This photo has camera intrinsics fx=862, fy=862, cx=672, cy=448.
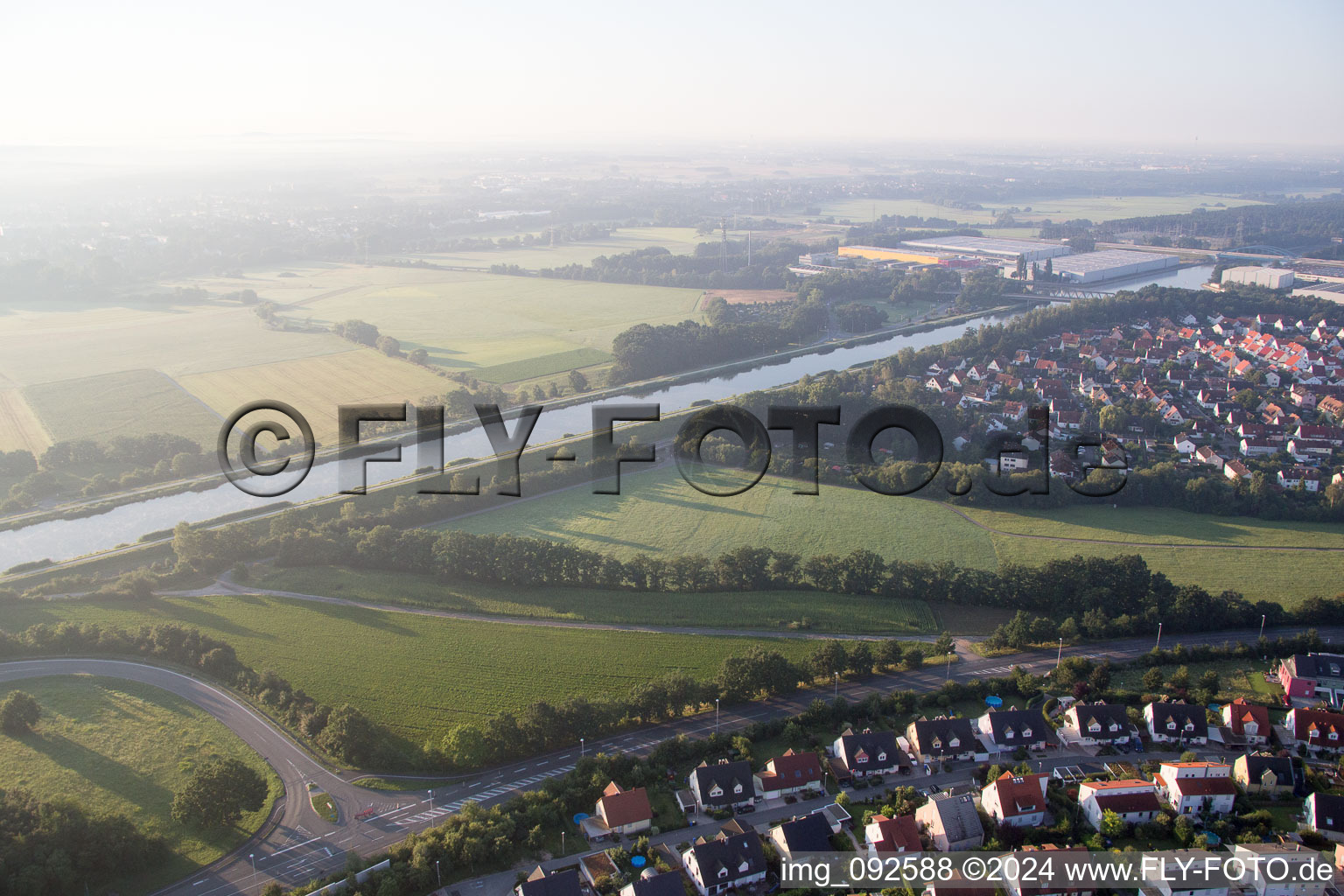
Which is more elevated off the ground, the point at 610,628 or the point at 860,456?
the point at 860,456

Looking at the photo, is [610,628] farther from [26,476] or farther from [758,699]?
[26,476]

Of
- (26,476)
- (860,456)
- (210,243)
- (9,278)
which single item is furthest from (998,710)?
(210,243)

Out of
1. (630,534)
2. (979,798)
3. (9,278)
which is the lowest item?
(979,798)

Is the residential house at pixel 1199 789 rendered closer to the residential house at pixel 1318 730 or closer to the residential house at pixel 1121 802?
the residential house at pixel 1121 802

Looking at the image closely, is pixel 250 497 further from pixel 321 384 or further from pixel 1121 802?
pixel 1121 802

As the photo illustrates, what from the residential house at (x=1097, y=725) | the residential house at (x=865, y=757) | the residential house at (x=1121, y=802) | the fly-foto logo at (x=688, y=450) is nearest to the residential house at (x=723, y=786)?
the residential house at (x=865, y=757)
